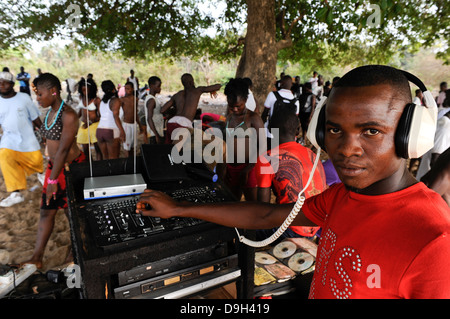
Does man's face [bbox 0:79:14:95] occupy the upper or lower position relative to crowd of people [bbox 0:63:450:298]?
upper

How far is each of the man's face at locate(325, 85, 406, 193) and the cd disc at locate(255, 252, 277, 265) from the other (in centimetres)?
113

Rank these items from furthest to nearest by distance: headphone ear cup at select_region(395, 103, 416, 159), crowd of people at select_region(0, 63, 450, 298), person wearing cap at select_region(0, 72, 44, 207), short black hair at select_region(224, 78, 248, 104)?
person wearing cap at select_region(0, 72, 44, 207) < short black hair at select_region(224, 78, 248, 104) < crowd of people at select_region(0, 63, 450, 298) < headphone ear cup at select_region(395, 103, 416, 159)

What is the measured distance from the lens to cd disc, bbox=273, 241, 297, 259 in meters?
1.90

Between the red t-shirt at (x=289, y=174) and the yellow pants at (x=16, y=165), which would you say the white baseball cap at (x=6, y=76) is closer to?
the yellow pants at (x=16, y=165)

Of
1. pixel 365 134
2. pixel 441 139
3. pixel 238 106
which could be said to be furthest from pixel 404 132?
pixel 441 139

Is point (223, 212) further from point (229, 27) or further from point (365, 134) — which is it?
point (229, 27)

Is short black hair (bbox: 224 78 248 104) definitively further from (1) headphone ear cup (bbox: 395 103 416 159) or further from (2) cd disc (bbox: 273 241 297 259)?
(1) headphone ear cup (bbox: 395 103 416 159)

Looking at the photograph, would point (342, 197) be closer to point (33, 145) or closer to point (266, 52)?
point (33, 145)

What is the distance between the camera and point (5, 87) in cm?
367

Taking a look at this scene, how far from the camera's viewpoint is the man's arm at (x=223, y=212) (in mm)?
1297

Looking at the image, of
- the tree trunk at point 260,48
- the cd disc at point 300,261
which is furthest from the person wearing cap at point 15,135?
the tree trunk at point 260,48

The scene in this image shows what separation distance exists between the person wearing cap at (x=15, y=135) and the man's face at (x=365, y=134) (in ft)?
13.7

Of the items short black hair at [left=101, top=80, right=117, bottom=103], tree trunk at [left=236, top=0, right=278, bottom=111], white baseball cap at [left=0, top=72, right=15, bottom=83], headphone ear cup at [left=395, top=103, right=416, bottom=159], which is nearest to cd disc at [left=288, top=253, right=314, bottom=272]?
headphone ear cup at [left=395, top=103, right=416, bottom=159]
